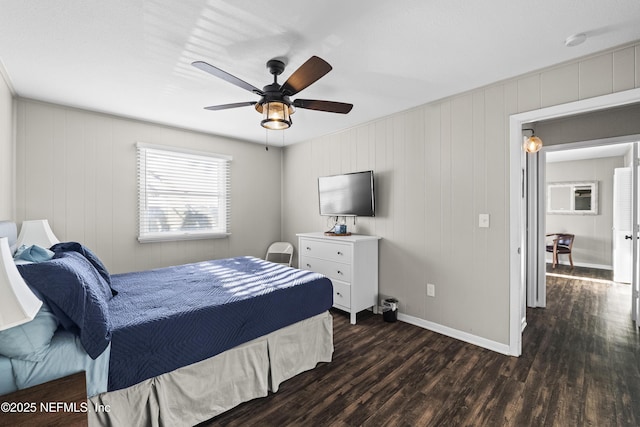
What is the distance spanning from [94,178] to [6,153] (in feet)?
2.49

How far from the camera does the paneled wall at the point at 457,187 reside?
2395mm

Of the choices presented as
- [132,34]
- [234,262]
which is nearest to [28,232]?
[234,262]

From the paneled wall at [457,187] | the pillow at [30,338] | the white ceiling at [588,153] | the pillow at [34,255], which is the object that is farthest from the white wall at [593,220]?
the pillow at [34,255]

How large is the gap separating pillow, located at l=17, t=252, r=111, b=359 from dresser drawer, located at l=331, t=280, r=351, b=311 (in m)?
2.42

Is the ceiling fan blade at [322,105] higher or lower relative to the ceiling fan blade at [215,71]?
lower

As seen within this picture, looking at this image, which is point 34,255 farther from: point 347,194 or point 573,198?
point 573,198

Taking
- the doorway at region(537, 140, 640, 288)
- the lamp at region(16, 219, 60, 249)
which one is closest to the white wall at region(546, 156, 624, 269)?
the doorway at region(537, 140, 640, 288)

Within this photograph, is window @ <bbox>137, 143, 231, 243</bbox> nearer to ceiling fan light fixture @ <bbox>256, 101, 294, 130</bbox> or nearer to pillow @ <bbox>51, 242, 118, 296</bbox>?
pillow @ <bbox>51, 242, 118, 296</bbox>

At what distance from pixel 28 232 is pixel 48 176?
726 mm

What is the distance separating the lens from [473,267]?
2.86m

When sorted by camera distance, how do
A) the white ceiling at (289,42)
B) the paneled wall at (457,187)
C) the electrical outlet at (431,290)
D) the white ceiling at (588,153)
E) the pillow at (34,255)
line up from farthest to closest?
the white ceiling at (588,153) → the electrical outlet at (431,290) → the paneled wall at (457,187) → the pillow at (34,255) → the white ceiling at (289,42)

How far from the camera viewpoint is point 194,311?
1.78 m

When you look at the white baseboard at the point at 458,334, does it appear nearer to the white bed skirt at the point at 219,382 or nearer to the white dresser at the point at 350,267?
the white dresser at the point at 350,267

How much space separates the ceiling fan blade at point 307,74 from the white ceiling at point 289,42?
29 centimetres
